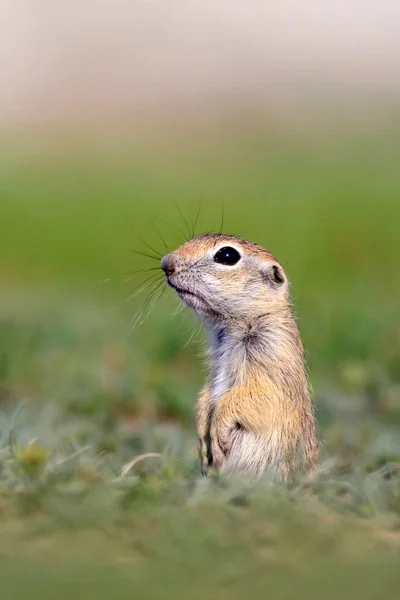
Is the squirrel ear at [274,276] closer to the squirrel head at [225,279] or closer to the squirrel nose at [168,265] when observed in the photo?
the squirrel head at [225,279]

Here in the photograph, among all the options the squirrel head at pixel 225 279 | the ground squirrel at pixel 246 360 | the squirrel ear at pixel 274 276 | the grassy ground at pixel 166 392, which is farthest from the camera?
the squirrel ear at pixel 274 276

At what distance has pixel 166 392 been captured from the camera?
24.8 ft

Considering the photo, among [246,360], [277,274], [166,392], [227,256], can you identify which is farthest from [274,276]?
[166,392]

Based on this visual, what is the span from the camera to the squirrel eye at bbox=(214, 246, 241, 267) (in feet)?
18.7

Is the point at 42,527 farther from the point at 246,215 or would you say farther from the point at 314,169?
the point at 314,169

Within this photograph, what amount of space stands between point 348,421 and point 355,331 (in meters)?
2.01

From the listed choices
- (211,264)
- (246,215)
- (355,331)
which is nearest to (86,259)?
(246,215)

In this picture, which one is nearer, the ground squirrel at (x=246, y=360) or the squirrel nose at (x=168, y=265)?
the ground squirrel at (x=246, y=360)

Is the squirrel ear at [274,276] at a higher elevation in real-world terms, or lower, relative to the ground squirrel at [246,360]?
higher

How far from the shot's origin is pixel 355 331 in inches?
360

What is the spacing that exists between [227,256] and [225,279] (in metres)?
0.13

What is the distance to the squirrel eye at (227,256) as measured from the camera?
571cm

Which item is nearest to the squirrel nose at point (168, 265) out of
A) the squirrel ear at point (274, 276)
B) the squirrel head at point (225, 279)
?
the squirrel head at point (225, 279)

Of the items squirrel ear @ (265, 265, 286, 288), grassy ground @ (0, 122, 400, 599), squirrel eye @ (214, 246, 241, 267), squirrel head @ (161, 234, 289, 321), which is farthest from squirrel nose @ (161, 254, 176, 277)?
grassy ground @ (0, 122, 400, 599)
